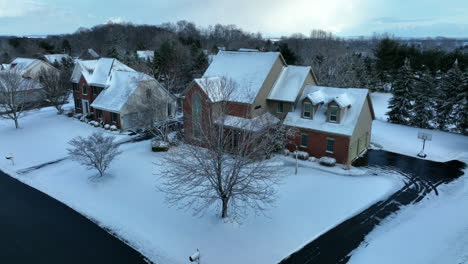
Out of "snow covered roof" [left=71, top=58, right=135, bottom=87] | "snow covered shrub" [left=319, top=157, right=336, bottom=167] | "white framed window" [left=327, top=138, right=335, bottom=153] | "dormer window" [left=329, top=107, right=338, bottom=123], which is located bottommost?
"snow covered shrub" [left=319, top=157, right=336, bottom=167]

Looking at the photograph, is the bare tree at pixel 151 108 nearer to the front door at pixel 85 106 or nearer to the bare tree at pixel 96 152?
the bare tree at pixel 96 152

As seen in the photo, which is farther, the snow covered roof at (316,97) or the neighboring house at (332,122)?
the snow covered roof at (316,97)

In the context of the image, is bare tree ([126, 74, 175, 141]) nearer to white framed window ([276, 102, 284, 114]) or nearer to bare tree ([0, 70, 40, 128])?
white framed window ([276, 102, 284, 114])

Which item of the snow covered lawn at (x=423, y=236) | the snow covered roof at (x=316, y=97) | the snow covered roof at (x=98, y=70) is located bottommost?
the snow covered lawn at (x=423, y=236)

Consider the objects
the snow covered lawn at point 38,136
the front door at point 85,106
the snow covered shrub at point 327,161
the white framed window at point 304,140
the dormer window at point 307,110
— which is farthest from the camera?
the front door at point 85,106

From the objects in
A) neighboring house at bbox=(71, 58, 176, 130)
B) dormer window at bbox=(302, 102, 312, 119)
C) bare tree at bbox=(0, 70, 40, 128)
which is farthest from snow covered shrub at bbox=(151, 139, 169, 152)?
bare tree at bbox=(0, 70, 40, 128)

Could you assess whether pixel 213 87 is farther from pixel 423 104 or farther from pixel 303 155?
pixel 423 104

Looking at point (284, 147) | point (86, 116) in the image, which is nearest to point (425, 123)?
point (284, 147)

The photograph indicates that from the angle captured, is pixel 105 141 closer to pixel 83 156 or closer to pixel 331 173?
pixel 83 156

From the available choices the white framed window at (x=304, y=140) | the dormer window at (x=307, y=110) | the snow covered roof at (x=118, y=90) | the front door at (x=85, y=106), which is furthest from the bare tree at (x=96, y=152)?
the front door at (x=85, y=106)
